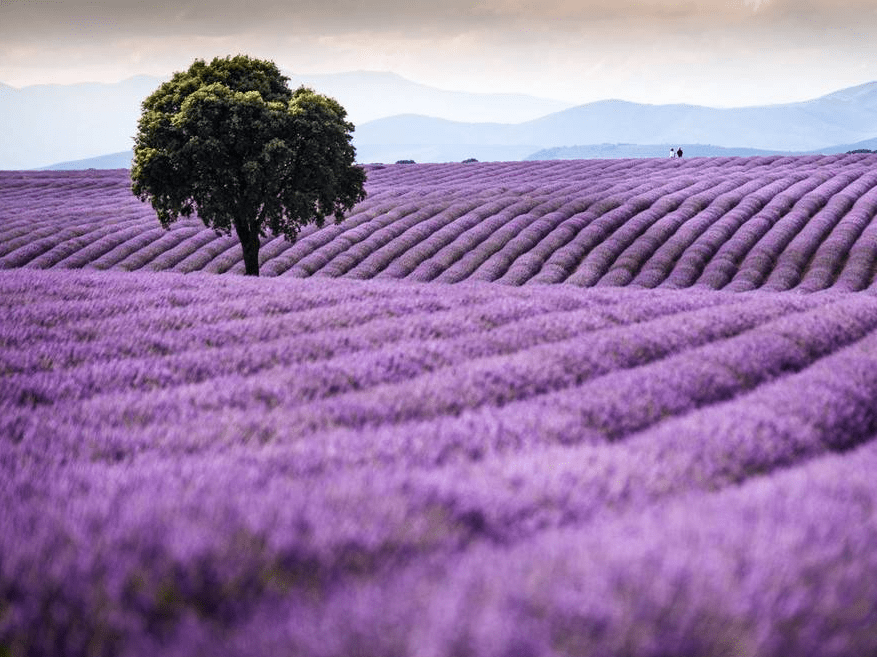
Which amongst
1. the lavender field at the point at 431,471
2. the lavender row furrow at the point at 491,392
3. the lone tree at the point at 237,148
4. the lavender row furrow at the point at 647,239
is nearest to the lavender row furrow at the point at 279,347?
the lavender field at the point at 431,471

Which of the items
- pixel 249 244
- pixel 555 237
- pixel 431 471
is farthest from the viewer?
pixel 555 237

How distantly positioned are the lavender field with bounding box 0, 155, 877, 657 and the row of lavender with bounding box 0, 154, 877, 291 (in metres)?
19.7

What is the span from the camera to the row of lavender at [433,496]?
5.67 ft

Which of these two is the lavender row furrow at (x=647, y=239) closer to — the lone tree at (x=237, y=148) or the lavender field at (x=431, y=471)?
the lone tree at (x=237, y=148)

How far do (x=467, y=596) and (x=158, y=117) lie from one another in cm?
2362

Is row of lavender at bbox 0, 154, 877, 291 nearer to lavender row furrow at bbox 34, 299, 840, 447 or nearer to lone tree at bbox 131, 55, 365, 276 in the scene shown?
lone tree at bbox 131, 55, 365, 276

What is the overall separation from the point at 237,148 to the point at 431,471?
21467 millimetres

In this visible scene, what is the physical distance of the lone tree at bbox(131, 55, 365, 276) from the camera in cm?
2225

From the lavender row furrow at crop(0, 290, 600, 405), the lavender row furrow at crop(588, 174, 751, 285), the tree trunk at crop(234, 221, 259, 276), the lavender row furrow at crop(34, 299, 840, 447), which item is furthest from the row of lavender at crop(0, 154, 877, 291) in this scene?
the lavender row furrow at crop(34, 299, 840, 447)

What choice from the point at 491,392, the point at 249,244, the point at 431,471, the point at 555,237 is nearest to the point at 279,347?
the point at 491,392

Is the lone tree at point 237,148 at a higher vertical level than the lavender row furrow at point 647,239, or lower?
higher

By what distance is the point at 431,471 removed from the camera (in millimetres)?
2918

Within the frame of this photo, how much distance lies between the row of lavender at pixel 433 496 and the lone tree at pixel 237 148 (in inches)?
686

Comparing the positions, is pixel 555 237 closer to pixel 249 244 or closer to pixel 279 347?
pixel 249 244
